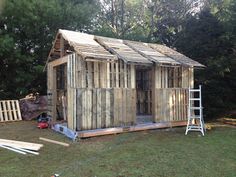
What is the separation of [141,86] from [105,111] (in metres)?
4.76

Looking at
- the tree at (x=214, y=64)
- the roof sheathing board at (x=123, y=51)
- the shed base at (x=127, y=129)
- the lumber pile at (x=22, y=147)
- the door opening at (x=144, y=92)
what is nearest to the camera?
the lumber pile at (x=22, y=147)

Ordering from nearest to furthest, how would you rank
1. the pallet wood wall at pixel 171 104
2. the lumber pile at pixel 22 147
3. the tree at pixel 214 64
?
the lumber pile at pixel 22 147 → the pallet wood wall at pixel 171 104 → the tree at pixel 214 64

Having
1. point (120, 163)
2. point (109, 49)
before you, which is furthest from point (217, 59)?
point (120, 163)

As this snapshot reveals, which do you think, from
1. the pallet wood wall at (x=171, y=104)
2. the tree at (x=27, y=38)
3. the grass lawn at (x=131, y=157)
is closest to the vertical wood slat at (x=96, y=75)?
the grass lawn at (x=131, y=157)

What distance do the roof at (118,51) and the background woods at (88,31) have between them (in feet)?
10.5

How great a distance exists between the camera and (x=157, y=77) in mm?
10383

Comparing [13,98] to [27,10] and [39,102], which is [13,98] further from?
[27,10]

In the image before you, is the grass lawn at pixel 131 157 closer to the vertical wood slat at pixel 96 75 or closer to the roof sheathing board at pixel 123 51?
the vertical wood slat at pixel 96 75

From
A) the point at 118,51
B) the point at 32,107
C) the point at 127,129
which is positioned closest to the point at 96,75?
the point at 118,51

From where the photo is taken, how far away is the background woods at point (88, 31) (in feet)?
44.8

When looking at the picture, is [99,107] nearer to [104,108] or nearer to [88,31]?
[104,108]

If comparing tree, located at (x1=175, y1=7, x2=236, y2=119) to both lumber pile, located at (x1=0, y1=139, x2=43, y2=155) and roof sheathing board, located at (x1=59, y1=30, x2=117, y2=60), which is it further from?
lumber pile, located at (x1=0, y1=139, x2=43, y2=155)

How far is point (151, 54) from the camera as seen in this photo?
10.7 meters

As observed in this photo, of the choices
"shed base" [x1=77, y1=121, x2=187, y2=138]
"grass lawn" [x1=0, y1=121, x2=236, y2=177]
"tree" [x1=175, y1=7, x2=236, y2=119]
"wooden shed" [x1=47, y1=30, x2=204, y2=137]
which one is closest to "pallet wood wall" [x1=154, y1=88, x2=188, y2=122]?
"wooden shed" [x1=47, y1=30, x2=204, y2=137]
